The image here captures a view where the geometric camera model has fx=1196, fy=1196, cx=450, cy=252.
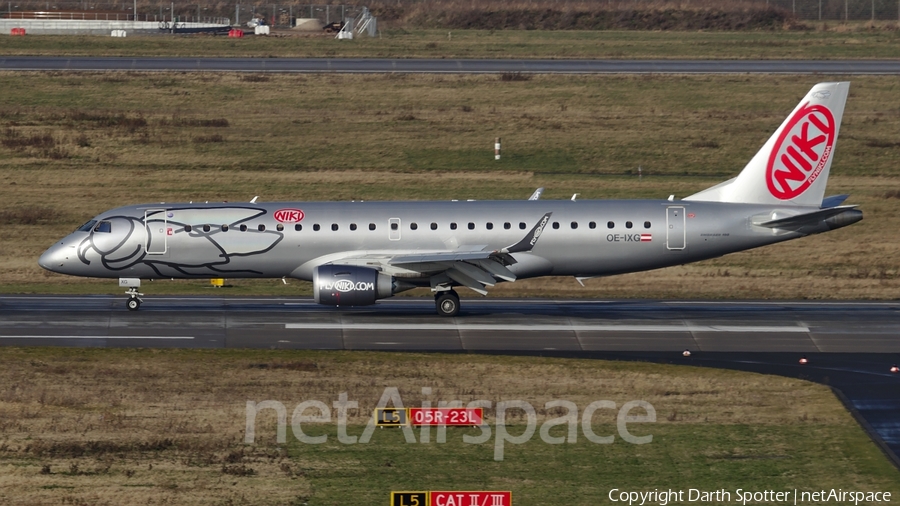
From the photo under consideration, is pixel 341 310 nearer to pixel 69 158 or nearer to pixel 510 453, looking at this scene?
pixel 510 453

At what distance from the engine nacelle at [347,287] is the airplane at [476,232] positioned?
103 centimetres

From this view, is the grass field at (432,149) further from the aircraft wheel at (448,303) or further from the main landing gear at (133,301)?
the aircraft wheel at (448,303)

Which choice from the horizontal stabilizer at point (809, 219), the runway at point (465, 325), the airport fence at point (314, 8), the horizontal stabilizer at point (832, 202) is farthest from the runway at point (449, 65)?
the horizontal stabilizer at point (809, 219)

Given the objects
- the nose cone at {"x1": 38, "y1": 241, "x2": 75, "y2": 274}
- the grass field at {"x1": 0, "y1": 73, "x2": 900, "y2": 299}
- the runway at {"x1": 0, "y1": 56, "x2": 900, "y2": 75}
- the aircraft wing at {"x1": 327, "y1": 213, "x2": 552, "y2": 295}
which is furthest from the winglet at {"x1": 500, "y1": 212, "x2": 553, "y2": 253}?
the runway at {"x1": 0, "y1": 56, "x2": 900, "y2": 75}

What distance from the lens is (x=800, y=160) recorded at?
3841cm

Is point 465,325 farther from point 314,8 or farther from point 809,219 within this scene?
point 314,8

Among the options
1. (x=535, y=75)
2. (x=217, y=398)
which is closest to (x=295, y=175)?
(x=535, y=75)

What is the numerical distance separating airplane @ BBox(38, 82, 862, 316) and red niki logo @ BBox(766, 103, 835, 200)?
0.03 metres

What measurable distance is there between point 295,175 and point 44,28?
6304 centimetres

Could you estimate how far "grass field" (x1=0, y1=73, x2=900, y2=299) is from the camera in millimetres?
47781

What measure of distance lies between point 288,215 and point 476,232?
601 cm

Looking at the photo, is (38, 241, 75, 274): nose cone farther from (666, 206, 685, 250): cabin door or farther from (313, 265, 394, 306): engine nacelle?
(666, 206, 685, 250): cabin door

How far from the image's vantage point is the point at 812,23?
111188mm

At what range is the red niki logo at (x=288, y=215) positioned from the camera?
124 feet
